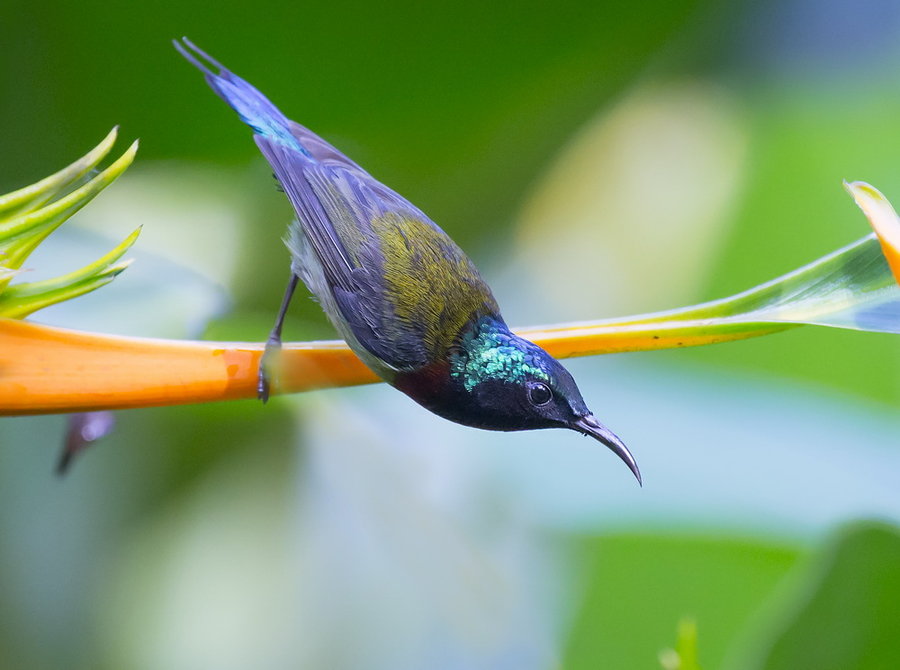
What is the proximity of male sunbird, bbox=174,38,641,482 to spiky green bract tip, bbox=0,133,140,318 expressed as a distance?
0.08 metres

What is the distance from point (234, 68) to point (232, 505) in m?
0.37

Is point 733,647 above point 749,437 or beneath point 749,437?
beneath

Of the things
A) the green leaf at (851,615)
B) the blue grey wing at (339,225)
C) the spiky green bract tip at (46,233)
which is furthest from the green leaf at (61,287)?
the green leaf at (851,615)

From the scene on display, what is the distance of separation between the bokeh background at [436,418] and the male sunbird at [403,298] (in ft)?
0.47

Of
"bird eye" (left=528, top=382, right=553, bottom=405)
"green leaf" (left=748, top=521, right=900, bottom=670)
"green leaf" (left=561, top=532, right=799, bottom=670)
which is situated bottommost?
"green leaf" (left=561, top=532, right=799, bottom=670)

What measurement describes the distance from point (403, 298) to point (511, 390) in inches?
4.1

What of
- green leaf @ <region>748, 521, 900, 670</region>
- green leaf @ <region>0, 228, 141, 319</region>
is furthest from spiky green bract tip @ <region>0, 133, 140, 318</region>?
green leaf @ <region>748, 521, 900, 670</region>

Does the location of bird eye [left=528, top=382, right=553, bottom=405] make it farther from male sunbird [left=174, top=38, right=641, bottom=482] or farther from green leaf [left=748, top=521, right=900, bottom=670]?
green leaf [left=748, top=521, right=900, bottom=670]

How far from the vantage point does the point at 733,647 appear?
693mm

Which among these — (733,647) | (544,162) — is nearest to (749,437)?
(733,647)

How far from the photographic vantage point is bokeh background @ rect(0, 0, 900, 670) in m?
0.69

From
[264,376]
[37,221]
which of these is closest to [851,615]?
[264,376]

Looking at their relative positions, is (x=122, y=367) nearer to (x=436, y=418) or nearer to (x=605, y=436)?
(x=605, y=436)

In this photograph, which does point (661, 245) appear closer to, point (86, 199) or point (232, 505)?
point (232, 505)
